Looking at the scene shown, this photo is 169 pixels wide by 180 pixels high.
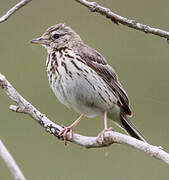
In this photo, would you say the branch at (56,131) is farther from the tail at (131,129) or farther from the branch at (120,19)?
the tail at (131,129)

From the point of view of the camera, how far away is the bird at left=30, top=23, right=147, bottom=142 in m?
6.99

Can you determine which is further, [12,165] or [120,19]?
[120,19]

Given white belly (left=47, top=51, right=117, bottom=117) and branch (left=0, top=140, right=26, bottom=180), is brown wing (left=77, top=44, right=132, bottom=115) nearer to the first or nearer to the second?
white belly (left=47, top=51, right=117, bottom=117)

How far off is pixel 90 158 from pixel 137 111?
1.07 meters

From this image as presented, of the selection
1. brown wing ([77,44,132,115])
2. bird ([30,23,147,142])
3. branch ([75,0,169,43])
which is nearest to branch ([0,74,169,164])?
bird ([30,23,147,142])

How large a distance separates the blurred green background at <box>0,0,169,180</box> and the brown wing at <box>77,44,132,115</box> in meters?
0.66

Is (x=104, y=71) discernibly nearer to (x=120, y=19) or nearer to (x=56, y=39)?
(x=56, y=39)

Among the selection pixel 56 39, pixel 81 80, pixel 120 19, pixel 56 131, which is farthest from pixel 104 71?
pixel 120 19

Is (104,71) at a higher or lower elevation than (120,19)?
lower

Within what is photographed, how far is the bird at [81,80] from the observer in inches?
275

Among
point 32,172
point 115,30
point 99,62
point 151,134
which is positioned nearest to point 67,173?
point 32,172

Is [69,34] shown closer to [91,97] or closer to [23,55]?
[91,97]

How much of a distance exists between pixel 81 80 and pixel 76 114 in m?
3.04

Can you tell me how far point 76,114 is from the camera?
32.7ft
